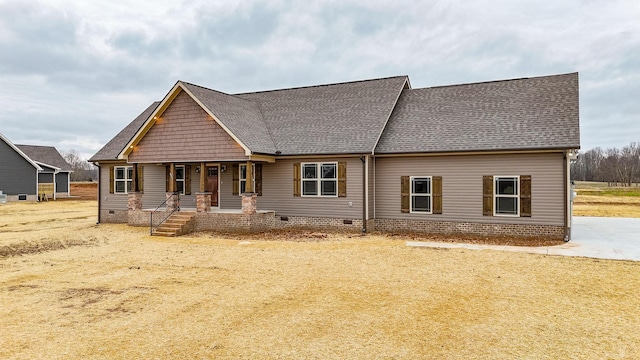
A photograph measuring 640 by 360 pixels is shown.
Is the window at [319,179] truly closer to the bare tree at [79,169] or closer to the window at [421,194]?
the window at [421,194]

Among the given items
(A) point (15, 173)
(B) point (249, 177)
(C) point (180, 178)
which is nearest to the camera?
(B) point (249, 177)

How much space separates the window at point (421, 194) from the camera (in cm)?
1681

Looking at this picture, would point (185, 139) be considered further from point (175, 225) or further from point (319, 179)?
point (319, 179)

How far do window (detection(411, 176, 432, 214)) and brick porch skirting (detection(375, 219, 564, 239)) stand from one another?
0.55 m

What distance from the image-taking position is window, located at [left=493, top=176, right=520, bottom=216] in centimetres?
1536

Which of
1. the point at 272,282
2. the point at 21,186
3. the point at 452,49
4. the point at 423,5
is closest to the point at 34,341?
the point at 272,282

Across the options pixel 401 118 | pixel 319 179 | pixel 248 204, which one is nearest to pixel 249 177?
pixel 248 204

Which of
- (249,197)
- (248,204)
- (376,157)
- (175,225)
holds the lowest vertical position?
(175,225)

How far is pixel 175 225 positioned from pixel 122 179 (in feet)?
23.1

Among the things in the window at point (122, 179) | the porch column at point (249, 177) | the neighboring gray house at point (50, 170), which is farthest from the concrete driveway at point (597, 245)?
the neighboring gray house at point (50, 170)

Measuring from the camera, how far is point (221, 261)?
11391 mm

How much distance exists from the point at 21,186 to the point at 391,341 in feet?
150

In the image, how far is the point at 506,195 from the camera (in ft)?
51.0

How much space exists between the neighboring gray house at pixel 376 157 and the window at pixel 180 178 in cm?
6
